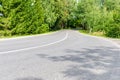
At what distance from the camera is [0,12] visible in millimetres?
31828

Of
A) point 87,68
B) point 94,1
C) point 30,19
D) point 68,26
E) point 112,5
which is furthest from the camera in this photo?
point 68,26

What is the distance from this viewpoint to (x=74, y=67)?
8250mm

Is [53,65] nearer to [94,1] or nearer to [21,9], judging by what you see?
[21,9]

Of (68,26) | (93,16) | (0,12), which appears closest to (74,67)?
(0,12)

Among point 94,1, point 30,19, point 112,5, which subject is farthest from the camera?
point 112,5

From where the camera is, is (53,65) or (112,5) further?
(112,5)

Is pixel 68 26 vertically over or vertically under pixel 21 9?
under

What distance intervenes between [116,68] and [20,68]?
350cm

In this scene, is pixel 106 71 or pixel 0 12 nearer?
pixel 106 71

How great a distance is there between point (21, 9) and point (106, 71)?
89.7 feet

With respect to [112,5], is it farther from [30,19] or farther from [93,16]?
[30,19]

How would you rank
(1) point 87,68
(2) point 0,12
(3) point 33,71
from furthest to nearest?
1. (2) point 0,12
2. (1) point 87,68
3. (3) point 33,71

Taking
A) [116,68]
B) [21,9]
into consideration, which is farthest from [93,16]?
[116,68]

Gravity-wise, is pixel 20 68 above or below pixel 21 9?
below
